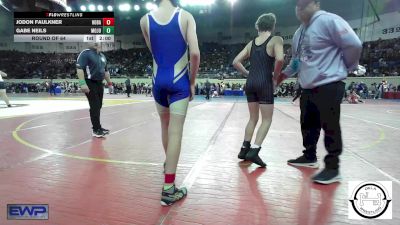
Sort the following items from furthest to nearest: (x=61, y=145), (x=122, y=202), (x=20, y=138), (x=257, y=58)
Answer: (x=20, y=138) < (x=61, y=145) < (x=257, y=58) < (x=122, y=202)

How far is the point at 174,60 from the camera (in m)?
2.76

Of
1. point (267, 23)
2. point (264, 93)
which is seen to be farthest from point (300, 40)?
point (264, 93)

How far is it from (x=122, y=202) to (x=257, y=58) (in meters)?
2.28

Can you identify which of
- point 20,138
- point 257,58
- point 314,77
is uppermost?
point 257,58

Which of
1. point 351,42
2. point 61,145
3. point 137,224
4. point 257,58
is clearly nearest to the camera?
point 137,224

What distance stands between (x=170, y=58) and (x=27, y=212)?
1.66m

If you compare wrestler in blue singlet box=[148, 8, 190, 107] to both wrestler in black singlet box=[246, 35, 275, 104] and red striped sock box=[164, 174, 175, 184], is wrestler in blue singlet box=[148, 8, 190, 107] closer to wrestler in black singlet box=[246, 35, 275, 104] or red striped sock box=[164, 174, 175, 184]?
red striped sock box=[164, 174, 175, 184]

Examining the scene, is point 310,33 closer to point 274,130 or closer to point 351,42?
point 351,42

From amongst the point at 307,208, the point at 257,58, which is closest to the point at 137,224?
the point at 307,208
